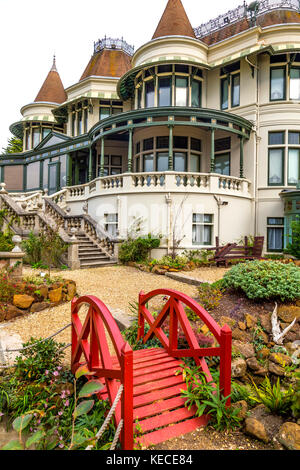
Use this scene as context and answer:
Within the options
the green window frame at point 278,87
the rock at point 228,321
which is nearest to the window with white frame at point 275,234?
the green window frame at point 278,87

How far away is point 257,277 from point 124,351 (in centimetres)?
447

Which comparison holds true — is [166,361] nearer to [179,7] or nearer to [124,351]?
[124,351]

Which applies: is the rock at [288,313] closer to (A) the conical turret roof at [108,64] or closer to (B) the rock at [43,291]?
(B) the rock at [43,291]

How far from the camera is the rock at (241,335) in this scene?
493 centimetres

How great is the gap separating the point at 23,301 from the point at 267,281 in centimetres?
553

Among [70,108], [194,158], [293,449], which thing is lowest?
[293,449]

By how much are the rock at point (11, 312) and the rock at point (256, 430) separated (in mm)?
5482

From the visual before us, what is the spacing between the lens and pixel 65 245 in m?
11.6

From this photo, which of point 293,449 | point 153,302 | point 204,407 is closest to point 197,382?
point 204,407

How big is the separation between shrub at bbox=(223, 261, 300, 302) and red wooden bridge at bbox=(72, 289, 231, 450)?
2.70m

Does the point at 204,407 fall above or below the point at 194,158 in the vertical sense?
below

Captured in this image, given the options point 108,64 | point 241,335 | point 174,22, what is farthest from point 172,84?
point 241,335

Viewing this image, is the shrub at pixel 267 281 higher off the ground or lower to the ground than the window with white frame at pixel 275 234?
lower

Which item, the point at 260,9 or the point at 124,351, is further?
the point at 260,9
